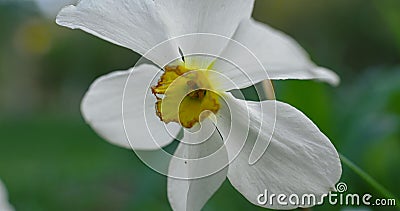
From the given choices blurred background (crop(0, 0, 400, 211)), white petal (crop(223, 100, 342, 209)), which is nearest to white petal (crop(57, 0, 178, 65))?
white petal (crop(223, 100, 342, 209))

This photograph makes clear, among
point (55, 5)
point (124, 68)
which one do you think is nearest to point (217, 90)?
point (55, 5)

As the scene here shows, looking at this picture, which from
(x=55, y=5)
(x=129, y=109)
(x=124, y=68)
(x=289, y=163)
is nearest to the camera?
(x=289, y=163)

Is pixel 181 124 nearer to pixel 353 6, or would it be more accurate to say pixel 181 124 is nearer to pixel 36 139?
pixel 353 6

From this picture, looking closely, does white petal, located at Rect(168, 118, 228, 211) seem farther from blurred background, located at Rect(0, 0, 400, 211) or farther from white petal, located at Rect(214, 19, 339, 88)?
blurred background, located at Rect(0, 0, 400, 211)

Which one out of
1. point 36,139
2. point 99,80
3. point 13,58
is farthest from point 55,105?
point 99,80

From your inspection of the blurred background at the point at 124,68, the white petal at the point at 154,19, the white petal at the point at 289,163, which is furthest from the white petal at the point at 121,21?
the blurred background at the point at 124,68

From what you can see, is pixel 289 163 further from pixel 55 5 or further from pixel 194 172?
pixel 55 5
